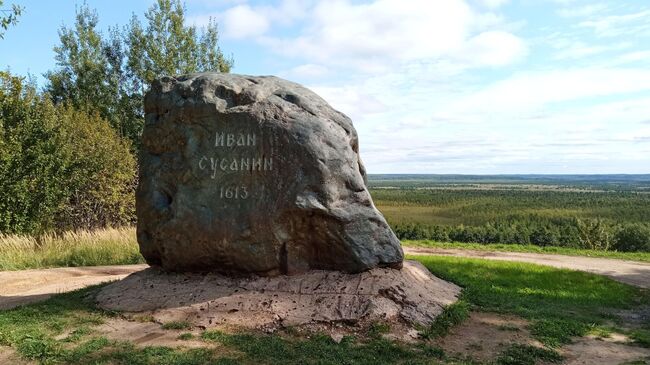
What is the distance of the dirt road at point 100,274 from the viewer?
390 inches

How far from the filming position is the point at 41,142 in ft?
56.1

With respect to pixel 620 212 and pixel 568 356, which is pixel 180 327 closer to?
pixel 568 356

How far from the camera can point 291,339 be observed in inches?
269

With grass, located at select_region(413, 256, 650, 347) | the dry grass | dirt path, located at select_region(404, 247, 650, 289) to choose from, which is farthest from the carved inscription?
dirt path, located at select_region(404, 247, 650, 289)

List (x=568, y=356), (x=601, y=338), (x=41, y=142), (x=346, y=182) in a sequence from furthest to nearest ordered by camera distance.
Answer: (x=41, y=142), (x=346, y=182), (x=601, y=338), (x=568, y=356)

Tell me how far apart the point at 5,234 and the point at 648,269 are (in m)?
19.1

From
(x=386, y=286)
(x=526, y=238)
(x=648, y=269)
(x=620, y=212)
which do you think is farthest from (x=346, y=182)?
(x=620, y=212)

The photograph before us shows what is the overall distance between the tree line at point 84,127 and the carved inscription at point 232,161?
4677mm

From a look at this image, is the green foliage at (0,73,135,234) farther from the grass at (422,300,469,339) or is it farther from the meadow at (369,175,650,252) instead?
the meadow at (369,175,650,252)

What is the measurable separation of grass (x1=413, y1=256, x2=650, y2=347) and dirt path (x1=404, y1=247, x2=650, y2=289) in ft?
4.24

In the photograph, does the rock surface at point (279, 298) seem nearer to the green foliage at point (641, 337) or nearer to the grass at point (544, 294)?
the grass at point (544, 294)

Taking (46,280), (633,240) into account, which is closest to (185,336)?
(46,280)

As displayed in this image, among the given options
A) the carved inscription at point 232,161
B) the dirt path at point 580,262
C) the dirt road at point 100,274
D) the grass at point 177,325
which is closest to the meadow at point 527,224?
the dirt path at point 580,262

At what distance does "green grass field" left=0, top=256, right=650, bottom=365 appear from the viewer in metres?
6.12
